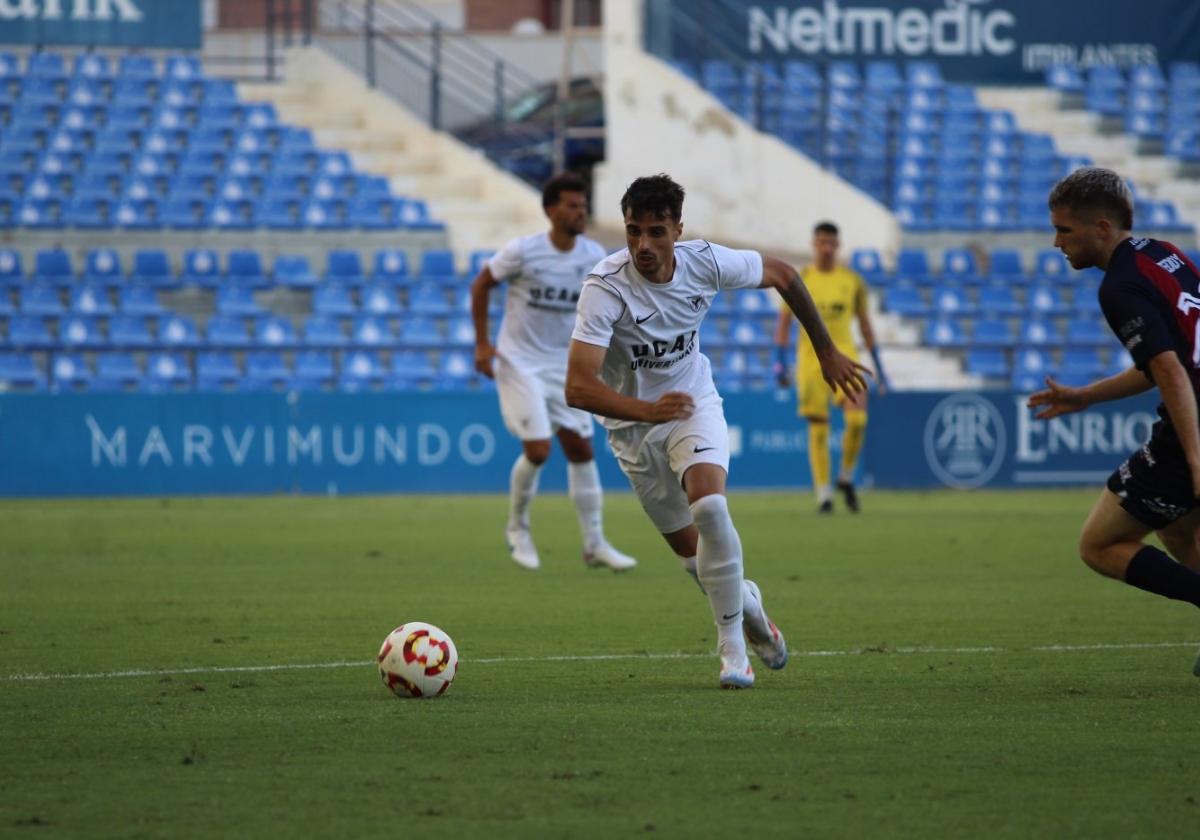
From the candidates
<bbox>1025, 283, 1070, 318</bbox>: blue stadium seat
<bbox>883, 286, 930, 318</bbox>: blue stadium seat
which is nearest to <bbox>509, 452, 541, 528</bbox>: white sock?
<bbox>883, 286, 930, 318</bbox>: blue stadium seat

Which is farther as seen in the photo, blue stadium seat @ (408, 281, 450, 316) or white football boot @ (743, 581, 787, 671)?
blue stadium seat @ (408, 281, 450, 316)

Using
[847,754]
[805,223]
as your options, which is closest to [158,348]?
[805,223]

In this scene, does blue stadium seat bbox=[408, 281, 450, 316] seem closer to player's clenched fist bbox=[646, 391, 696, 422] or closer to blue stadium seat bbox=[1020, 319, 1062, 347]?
blue stadium seat bbox=[1020, 319, 1062, 347]

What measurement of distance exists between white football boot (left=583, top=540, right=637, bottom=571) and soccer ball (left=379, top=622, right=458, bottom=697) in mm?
5457

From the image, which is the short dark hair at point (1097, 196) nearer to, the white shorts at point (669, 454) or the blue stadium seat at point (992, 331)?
the white shorts at point (669, 454)

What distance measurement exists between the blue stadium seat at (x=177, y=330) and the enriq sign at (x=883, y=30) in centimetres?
1110

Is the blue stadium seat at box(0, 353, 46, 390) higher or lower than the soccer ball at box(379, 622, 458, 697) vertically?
lower

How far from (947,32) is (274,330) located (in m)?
13.3

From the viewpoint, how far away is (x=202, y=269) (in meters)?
25.0

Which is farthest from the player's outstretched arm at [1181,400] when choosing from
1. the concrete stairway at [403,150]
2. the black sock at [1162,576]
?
the concrete stairway at [403,150]

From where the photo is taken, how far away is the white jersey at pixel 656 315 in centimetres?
690

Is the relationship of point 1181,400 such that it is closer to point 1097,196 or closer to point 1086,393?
point 1086,393

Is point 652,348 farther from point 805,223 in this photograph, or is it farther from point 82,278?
point 805,223

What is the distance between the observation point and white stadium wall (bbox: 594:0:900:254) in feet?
93.7
